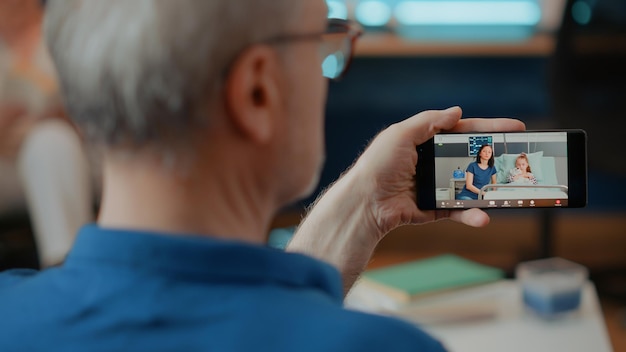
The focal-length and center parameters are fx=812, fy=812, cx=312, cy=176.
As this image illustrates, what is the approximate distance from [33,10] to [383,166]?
5.66ft

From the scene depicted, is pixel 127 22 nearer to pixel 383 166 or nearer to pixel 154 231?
pixel 154 231

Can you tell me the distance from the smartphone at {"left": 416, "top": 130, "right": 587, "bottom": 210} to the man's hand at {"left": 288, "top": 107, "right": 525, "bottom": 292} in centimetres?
2

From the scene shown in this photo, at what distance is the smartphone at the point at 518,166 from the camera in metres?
0.85

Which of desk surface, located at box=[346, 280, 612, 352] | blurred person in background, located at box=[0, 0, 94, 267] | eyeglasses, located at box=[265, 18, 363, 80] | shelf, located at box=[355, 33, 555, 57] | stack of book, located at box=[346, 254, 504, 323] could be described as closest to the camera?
eyeglasses, located at box=[265, 18, 363, 80]

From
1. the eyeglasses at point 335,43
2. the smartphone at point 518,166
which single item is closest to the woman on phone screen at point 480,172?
the smartphone at point 518,166

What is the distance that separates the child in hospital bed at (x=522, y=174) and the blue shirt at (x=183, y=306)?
1.18 ft

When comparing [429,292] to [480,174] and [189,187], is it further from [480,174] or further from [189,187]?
[189,187]

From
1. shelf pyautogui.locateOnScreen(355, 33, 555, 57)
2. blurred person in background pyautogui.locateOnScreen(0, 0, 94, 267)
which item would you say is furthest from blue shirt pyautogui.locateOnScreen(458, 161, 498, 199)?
shelf pyautogui.locateOnScreen(355, 33, 555, 57)

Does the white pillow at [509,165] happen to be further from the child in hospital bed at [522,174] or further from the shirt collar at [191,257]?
the shirt collar at [191,257]

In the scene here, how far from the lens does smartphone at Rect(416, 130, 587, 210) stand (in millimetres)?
850

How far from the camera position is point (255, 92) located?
1.85ft

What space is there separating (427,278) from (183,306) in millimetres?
915

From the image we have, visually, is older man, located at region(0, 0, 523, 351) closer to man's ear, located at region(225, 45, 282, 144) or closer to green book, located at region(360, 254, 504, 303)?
man's ear, located at region(225, 45, 282, 144)

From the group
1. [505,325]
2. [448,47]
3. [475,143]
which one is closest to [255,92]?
[475,143]
